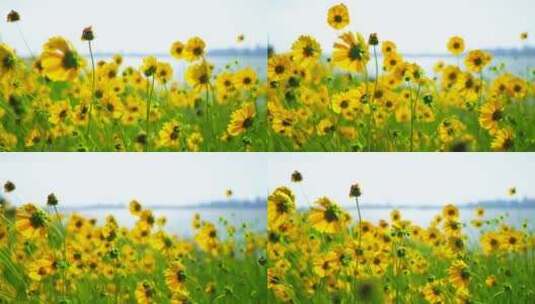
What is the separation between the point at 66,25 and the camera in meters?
2.64

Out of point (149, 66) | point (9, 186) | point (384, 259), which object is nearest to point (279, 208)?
point (384, 259)

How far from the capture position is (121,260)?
2.67 m

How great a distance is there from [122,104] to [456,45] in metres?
0.98

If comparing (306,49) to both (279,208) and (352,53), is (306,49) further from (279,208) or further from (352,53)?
(279,208)

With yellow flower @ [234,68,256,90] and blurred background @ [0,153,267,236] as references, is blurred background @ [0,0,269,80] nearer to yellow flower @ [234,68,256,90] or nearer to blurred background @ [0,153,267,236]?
yellow flower @ [234,68,256,90]

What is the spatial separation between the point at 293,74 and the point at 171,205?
52cm

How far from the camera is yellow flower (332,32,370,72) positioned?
266 centimetres

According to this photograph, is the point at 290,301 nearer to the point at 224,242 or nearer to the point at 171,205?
the point at 224,242

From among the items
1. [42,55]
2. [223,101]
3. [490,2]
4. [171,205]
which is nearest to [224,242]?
[171,205]

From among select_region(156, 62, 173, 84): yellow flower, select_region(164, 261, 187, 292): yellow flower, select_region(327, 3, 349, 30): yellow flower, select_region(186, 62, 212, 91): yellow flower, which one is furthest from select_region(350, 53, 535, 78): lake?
select_region(164, 261, 187, 292): yellow flower

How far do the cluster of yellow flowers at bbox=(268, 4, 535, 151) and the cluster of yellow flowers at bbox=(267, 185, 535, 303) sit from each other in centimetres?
17

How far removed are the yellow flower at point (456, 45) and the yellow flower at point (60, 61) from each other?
1055mm

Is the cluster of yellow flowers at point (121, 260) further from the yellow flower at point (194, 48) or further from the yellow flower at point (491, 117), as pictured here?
the yellow flower at point (491, 117)

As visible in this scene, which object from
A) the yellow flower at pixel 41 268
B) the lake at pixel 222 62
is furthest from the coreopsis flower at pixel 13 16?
the yellow flower at pixel 41 268
